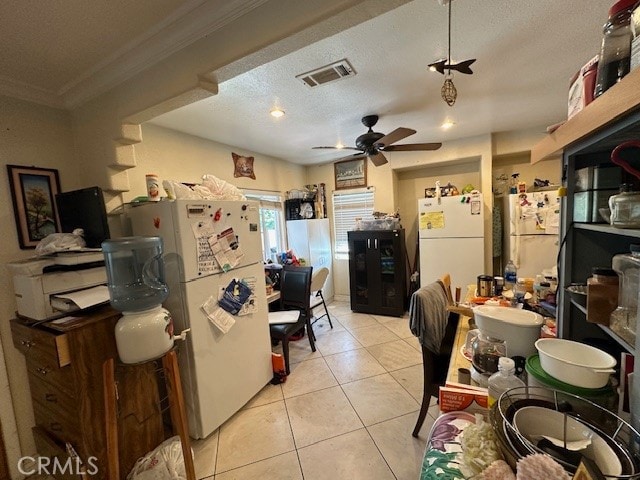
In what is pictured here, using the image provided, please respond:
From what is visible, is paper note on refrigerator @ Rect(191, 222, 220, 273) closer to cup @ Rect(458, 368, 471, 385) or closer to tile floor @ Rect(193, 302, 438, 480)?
tile floor @ Rect(193, 302, 438, 480)

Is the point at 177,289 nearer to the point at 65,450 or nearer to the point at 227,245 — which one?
the point at 227,245

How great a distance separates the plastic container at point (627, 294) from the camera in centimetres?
71

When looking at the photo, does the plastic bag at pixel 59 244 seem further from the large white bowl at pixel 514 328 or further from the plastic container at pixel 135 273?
the large white bowl at pixel 514 328

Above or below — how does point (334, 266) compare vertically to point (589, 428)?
below

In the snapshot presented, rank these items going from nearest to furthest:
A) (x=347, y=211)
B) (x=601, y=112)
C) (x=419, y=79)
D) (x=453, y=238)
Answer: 1. (x=601, y=112)
2. (x=419, y=79)
3. (x=453, y=238)
4. (x=347, y=211)

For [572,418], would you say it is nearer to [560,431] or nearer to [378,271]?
[560,431]

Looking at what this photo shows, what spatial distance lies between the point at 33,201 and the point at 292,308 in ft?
7.38

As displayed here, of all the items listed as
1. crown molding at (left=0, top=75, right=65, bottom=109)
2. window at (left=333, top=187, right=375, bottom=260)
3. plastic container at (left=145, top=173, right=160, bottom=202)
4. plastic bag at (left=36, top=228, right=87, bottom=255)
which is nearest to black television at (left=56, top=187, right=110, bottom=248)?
plastic bag at (left=36, top=228, right=87, bottom=255)

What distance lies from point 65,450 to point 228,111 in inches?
96.5

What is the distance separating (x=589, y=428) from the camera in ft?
2.07

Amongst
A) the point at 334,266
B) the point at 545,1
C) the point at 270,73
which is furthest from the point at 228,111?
the point at 334,266

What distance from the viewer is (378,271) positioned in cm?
383

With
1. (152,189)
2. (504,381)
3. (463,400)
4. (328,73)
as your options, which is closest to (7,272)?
(152,189)

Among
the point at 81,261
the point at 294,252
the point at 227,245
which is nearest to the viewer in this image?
the point at 81,261
